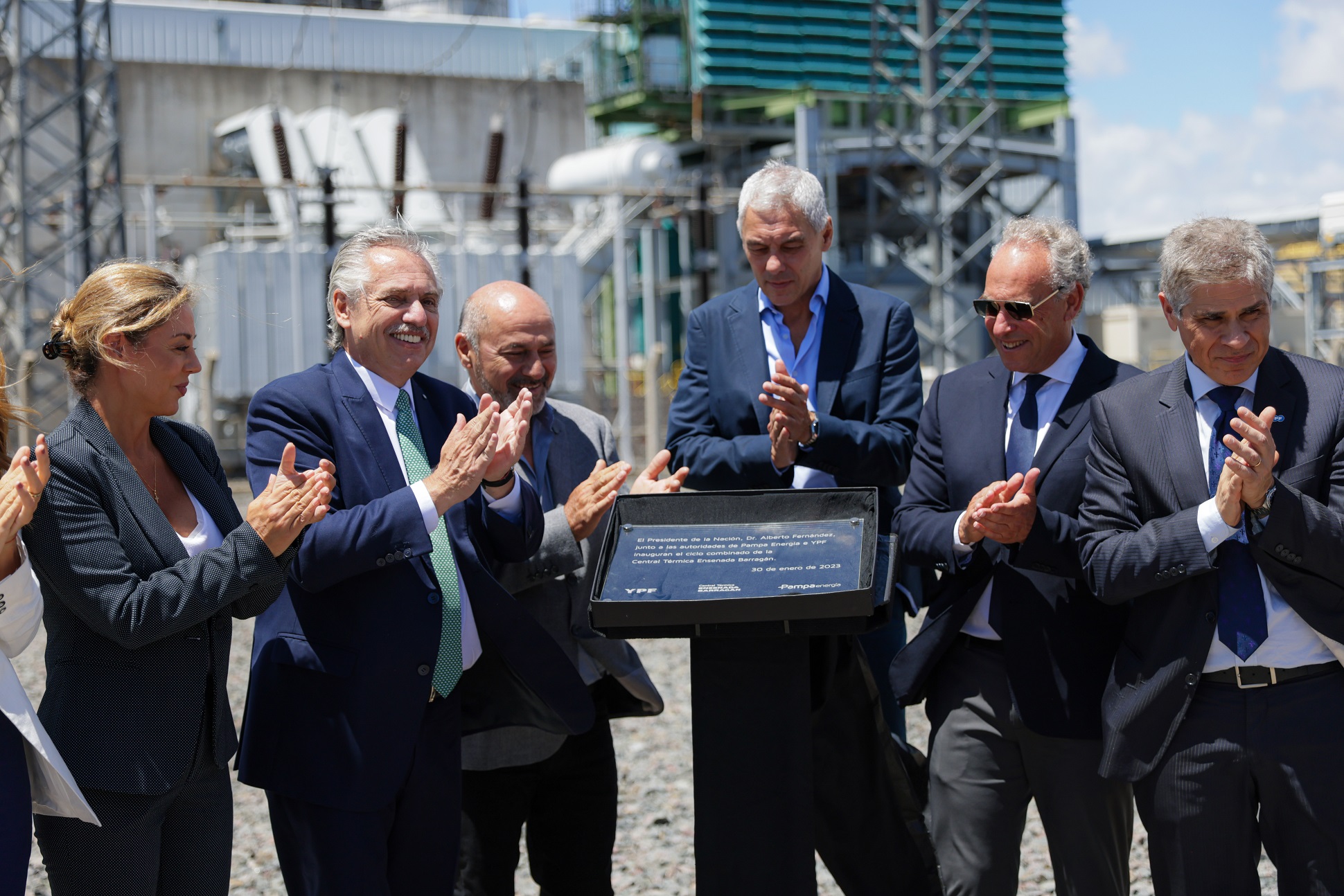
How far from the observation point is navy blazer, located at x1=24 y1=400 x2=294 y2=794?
3.20m

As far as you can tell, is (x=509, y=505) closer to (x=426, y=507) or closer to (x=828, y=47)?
(x=426, y=507)

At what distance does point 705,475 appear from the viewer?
4199 mm

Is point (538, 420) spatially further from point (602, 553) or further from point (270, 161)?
point (270, 161)

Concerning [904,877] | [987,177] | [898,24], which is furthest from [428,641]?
[987,177]

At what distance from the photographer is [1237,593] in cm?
337

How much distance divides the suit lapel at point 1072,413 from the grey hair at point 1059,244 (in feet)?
0.78

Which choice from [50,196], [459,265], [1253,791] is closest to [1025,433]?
[1253,791]

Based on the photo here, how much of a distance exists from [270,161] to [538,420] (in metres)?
26.0

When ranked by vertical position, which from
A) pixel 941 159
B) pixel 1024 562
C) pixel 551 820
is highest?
pixel 941 159

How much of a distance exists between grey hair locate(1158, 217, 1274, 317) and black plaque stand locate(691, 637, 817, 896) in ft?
4.28

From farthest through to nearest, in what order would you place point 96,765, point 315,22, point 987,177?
point 315,22, point 987,177, point 96,765

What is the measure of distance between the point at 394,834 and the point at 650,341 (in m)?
23.4

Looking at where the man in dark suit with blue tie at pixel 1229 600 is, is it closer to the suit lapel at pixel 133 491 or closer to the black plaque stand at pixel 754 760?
the black plaque stand at pixel 754 760

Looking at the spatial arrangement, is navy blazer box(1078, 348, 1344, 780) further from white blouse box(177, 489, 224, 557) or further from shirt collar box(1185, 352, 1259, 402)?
white blouse box(177, 489, 224, 557)
